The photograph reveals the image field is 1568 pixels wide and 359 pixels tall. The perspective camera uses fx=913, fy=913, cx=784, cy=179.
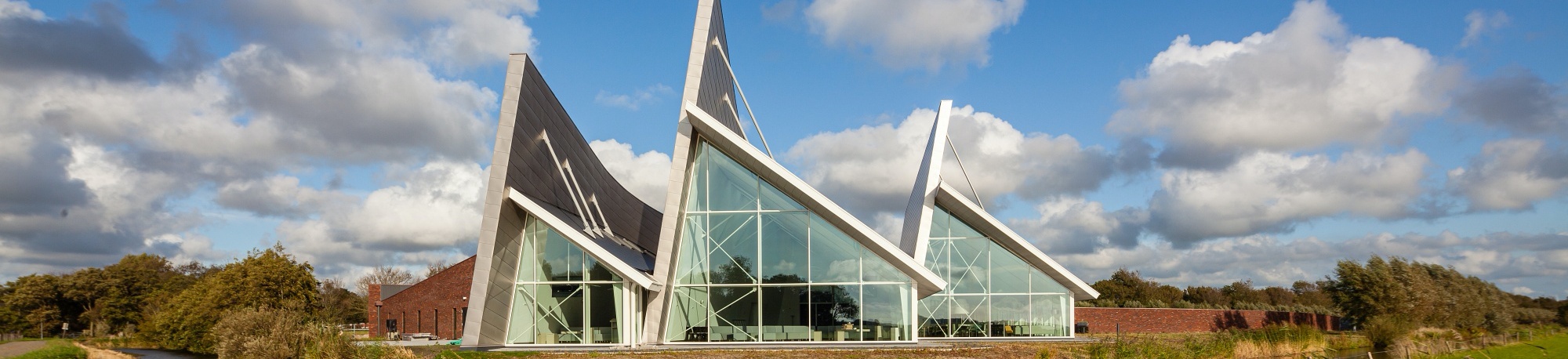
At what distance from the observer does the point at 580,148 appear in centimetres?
2867

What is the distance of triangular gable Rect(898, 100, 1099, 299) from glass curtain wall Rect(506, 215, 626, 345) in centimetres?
932

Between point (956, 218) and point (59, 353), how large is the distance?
→ 25110mm

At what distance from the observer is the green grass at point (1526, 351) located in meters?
20.5

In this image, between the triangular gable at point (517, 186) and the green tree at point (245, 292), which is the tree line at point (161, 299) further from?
the triangular gable at point (517, 186)

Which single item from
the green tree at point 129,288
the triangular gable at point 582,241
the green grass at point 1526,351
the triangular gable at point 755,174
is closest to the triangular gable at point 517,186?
the triangular gable at point 582,241

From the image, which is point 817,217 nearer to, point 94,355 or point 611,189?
point 611,189

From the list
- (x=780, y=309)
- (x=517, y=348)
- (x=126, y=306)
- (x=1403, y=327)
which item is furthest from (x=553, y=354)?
(x=126, y=306)

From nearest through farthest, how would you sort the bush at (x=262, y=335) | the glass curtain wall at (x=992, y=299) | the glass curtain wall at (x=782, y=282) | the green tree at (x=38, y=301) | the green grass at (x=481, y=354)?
the bush at (x=262, y=335), the green grass at (x=481, y=354), the glass curtain wall at (x=782, y=282), the glass curtain wall at (x=992, y=299), the green tree at (x=38, y=301)

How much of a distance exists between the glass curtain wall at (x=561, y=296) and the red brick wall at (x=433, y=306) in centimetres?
1902

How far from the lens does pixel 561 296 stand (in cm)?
2220

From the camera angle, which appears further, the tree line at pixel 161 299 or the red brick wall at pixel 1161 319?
the red brick wall at pixel 1161 319

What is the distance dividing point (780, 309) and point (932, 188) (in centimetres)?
708

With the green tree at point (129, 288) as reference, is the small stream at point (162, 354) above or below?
below

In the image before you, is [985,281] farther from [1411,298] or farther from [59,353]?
[59,353]
